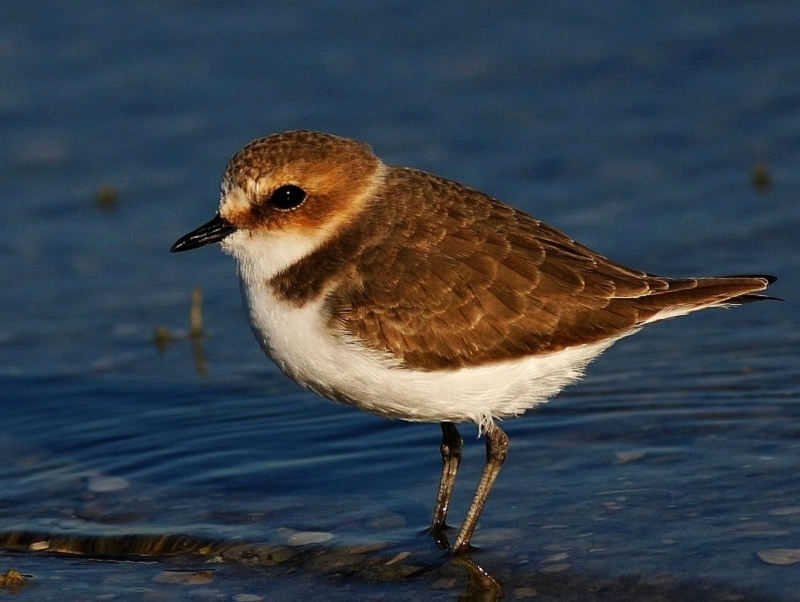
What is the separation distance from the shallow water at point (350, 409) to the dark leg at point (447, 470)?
0.14 m

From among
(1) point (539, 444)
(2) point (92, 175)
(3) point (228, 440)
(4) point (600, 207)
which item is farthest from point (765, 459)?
(2) point (92, 175)

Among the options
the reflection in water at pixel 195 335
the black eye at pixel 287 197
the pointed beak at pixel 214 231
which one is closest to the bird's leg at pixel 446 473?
the black eye at pixel 287 197

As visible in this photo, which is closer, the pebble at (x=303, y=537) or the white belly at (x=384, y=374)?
the white belly at (x=384, y=374)

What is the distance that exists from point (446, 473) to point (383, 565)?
2.46 feet

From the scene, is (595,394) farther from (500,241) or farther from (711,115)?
(711,115)

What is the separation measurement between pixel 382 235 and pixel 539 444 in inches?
80.3

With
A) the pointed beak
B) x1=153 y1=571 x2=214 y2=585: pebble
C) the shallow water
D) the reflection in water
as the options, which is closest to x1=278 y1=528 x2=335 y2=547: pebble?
the shallow water

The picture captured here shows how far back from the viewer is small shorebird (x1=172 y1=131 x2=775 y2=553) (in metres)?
7.38

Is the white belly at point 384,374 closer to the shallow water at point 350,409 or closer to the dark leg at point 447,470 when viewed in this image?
the dark leg at point 447,470

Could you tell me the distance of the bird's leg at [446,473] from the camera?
8.05m

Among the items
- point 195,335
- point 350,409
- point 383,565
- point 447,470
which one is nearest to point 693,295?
point 447,470

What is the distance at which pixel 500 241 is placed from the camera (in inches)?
301

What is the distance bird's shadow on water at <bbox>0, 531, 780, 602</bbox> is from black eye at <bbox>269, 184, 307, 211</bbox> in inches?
72.2

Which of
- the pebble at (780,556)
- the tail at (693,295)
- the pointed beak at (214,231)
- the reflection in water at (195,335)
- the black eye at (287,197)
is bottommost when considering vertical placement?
the pebble at (780,556)
